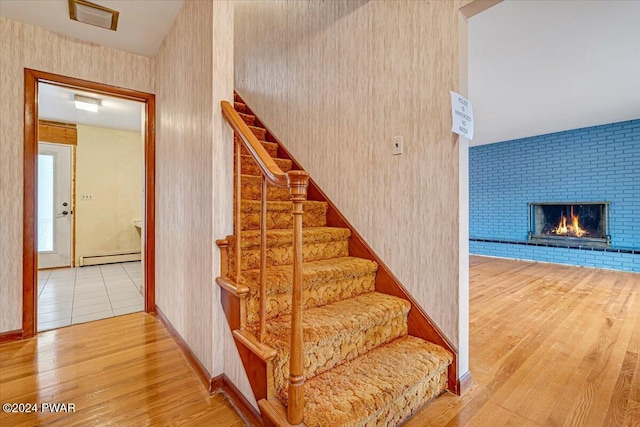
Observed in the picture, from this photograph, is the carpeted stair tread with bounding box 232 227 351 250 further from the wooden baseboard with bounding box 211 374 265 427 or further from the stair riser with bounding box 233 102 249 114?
the stair riser with bounding box 233 102 249 114

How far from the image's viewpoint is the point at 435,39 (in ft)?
5.63

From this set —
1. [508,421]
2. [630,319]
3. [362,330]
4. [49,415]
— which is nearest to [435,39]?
[362,330]

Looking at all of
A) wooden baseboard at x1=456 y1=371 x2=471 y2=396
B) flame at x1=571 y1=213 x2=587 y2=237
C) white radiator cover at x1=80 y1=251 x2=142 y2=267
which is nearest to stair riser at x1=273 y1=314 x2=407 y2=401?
wooden baseboard at x1=456 y1=371 x2=471 y2=396

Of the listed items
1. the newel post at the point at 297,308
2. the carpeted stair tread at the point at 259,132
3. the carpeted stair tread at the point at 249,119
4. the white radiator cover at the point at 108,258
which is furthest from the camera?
the white radiator cover at the point at 108,258

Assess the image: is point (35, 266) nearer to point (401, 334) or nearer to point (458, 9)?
point (401, 334)

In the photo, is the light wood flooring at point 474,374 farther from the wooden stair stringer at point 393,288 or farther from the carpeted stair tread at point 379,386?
the wooden stair stringer at point 393,288

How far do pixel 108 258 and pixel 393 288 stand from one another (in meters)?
5.62

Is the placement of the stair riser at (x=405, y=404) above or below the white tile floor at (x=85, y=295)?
above

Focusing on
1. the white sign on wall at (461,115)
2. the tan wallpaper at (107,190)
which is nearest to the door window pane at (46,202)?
the tan wallpaper at (107,190)

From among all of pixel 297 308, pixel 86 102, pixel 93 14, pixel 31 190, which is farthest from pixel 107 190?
pixel 297 308

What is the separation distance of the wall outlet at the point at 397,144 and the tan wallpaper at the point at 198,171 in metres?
1.06

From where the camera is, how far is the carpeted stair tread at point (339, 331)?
4.42 ft

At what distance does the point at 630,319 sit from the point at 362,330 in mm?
2914

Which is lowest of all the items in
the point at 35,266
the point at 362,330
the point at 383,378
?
the point at 383,378
